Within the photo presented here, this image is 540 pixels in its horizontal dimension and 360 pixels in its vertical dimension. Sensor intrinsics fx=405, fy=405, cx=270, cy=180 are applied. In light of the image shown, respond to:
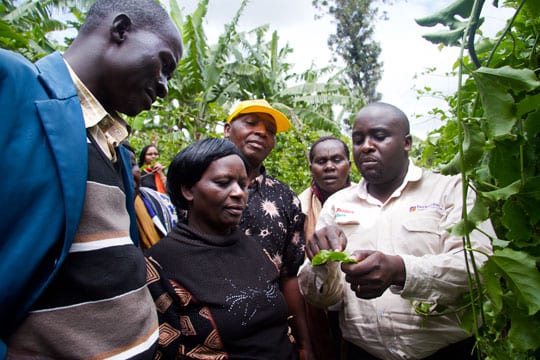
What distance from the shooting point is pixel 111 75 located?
1121 mm

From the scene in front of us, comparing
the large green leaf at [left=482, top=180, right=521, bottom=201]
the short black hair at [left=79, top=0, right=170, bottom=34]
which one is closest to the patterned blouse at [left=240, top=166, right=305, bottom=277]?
the short black hair at [left=79, top=0, right=170, bottom=34]

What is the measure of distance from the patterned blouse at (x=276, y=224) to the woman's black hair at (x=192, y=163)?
450 mm

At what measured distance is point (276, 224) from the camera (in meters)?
2.32

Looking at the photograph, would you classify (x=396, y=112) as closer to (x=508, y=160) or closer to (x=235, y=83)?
(x=508, y=160)

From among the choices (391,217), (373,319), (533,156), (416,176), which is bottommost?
(373,319)

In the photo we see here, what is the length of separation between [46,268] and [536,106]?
3.44 ft

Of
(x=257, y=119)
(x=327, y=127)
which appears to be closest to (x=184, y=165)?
(x=257, y=119)

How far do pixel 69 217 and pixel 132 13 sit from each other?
65 cm

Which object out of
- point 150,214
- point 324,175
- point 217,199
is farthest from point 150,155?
point 217,199

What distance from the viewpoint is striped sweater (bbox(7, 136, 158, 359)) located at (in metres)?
0.88

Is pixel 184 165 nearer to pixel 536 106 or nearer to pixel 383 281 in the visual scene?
pixel 383 281

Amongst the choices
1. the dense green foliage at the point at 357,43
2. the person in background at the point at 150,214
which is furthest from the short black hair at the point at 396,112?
the dense green foliage at the point at 357,43

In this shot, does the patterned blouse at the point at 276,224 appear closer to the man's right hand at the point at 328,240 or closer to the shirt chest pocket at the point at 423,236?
the man's right hand at the point at 328,240

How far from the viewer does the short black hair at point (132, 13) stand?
46.1 inches
